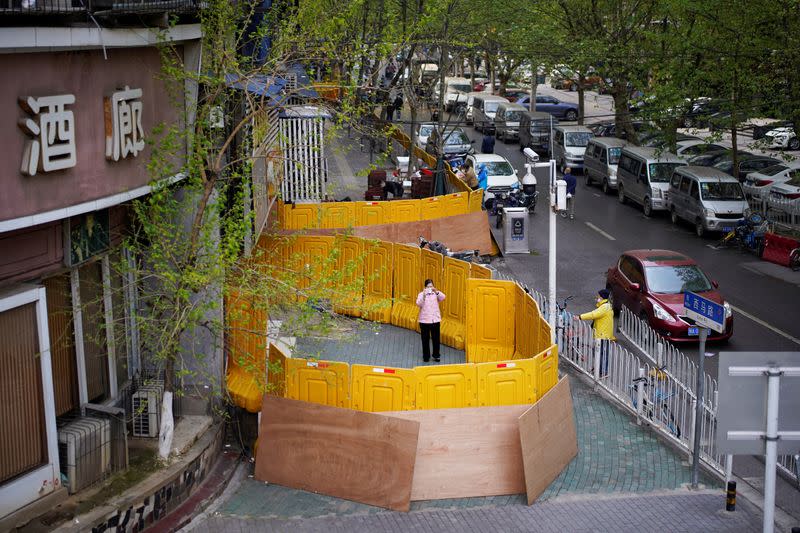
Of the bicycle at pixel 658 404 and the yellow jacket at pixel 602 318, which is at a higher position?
the yellow jacket at pixel 602 318

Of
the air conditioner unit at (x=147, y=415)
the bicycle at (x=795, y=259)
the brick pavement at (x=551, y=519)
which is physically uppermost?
the air conditioner unit at (x=147, y=415)

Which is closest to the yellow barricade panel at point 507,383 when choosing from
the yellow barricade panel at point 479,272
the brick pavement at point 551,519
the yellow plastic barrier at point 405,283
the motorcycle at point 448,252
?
the brick pavement at point 551,519

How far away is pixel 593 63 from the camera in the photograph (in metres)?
41.0

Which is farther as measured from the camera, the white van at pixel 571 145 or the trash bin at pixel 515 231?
the white van at pixel 571 145

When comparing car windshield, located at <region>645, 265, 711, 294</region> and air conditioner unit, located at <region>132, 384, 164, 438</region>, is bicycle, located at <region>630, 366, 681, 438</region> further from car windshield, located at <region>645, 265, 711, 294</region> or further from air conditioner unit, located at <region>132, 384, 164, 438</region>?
air conditioner unit, located at <region>132, 384, 164, 438</region>

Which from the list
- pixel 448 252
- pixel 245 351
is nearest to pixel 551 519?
pixel 245 351

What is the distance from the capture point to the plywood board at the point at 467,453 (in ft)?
41.7

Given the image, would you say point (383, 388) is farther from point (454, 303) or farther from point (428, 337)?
point (454, 303)

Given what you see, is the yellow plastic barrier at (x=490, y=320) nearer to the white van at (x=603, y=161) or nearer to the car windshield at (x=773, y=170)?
the car windshield at (x=773, y=170)

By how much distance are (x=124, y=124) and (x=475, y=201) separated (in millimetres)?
16946

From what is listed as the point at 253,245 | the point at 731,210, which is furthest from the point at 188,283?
the point at 731,210

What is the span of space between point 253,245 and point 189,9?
5.63m

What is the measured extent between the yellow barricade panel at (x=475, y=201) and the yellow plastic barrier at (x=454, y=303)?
26.0ft

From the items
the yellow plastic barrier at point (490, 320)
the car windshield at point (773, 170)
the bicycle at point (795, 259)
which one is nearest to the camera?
the yellow plastic barrier at point (490, 320)
